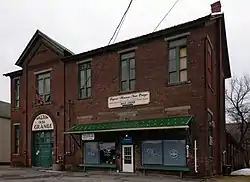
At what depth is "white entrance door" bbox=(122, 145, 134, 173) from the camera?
26.1 metres

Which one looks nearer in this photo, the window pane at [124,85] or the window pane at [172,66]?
the window pane at [172,66]

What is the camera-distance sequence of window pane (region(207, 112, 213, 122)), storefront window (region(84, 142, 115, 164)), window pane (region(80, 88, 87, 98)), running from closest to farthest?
1. window pane (region(207, 112, 213, 122))
2. storefront window (region(84, 142, 115, 164))
3. window pane (region(80, 88, 87, 98))

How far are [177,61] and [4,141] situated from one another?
25124mm

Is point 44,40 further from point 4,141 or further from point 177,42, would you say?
point 4,141

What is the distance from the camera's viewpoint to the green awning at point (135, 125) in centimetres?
2298

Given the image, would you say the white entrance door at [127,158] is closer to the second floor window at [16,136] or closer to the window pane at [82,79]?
the window pane at [82,79]

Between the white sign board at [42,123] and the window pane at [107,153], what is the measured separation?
19.5 ft

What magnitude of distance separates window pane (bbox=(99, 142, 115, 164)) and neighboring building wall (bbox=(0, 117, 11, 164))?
18.2 m

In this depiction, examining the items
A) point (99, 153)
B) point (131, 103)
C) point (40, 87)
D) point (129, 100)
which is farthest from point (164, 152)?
point (40, 87)

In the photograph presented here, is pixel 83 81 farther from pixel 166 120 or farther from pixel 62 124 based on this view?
pixel 166 120

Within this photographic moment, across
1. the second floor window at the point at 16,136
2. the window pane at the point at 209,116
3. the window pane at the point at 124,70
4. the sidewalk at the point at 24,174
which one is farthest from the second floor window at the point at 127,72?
the second floor window at the point at 16,136

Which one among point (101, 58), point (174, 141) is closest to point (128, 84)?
point (101, 58)

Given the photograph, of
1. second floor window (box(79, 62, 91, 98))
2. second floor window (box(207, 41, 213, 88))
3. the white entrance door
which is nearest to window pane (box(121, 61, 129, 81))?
second floor window (box(79, 62, 91, 98))

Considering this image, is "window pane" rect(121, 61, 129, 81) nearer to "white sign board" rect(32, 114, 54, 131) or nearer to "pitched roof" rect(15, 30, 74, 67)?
"pitched roof" rect(15, 30, 74, 67)
